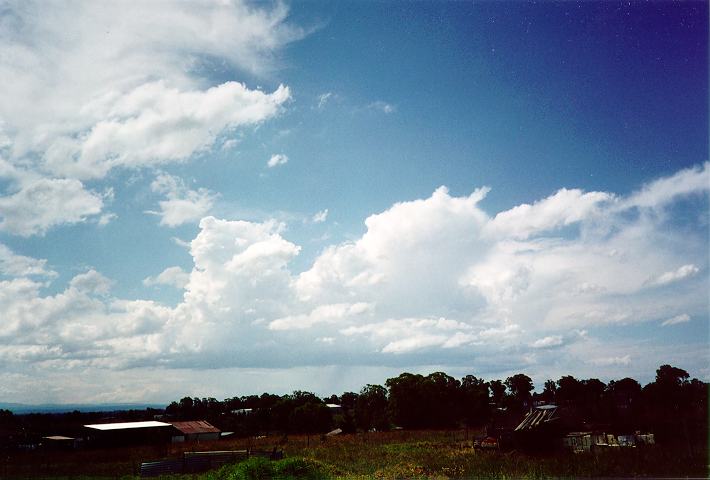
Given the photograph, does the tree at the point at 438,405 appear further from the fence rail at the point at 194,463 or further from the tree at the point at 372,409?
the fence rail at the point at 194,463

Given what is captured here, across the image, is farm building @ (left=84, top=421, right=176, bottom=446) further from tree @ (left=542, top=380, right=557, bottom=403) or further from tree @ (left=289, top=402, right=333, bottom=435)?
tree @ (left=542, top=380, right=557, bottom=403)

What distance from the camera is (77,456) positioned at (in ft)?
138

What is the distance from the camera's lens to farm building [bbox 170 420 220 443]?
70.0m

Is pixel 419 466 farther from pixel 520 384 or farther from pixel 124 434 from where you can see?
pixel 520 384

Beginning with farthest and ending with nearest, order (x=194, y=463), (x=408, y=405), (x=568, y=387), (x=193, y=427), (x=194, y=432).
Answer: (x=568, y=387) < (x=408, y=405) < (x=193, y=427) < (x=194, y=432) < (x=194, y=463)

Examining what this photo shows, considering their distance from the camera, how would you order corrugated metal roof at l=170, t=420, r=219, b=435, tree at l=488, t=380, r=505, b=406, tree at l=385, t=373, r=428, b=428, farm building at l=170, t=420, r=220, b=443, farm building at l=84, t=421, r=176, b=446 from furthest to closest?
tree at l=488, t=380, r=505, b=406 < tree at l=385, t=373, r=428, b=428 < corrugated metal roof at l=170, t=420, r=219, b=435 < farm building at l=170, t=420, r=220, b=443 < farm building at l=84, t=421, r=176, b=446

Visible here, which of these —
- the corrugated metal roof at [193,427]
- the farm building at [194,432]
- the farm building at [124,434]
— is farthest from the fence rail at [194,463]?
the corrugated metal roof at [193,427]

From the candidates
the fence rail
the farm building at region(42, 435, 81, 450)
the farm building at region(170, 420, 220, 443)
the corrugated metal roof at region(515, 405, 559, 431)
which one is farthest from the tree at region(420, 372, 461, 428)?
the fence rail

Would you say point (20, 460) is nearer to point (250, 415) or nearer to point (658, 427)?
point (658, 427)

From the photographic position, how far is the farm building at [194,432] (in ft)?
230

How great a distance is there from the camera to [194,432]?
235 ft

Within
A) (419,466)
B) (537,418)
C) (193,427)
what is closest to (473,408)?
(193,427)

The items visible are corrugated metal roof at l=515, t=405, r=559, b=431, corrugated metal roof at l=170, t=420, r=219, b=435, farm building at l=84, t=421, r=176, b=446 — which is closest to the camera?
corrugated metal roof at l=515, t=405, r=559, b=431

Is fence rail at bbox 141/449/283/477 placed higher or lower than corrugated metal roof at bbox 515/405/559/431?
lower
